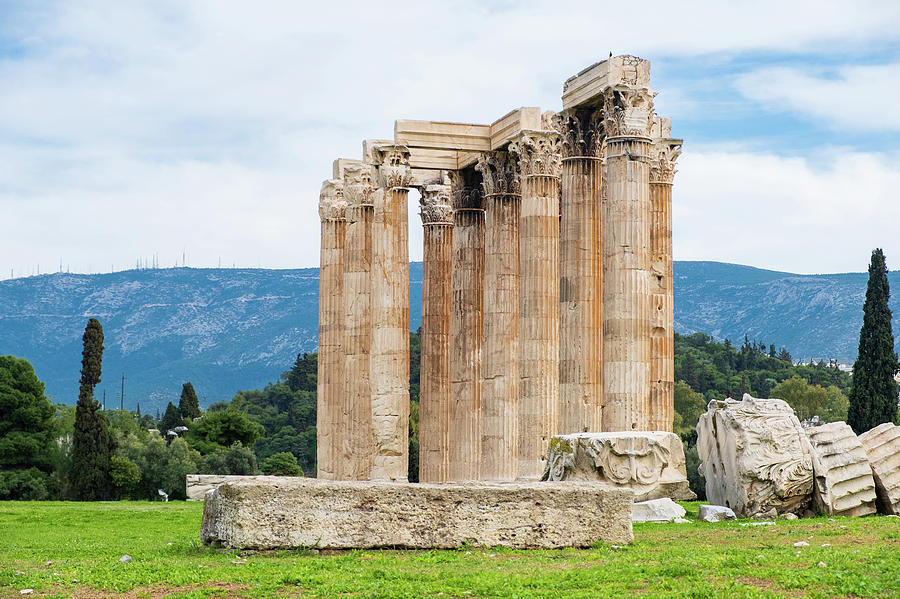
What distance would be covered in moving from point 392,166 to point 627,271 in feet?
40.8

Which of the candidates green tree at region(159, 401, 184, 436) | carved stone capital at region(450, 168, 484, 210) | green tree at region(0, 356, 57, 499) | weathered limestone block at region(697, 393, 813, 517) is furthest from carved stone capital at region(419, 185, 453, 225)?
green tree at region(159, 401, 184, 436)

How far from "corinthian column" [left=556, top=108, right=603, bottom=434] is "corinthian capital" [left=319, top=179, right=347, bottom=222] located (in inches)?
566

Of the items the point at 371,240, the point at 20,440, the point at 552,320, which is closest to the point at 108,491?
the point at 20,440

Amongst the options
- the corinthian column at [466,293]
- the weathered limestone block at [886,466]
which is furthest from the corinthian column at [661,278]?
the weathered limestone block at [886,466]

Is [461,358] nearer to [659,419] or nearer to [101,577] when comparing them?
[659,419]

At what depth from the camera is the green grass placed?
16391mm

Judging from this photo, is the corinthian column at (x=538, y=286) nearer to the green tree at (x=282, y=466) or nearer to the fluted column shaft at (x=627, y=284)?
the fluted column shaft at (x=627, y=284)

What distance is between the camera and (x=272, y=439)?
119m

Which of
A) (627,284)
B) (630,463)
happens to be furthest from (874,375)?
(630,463)

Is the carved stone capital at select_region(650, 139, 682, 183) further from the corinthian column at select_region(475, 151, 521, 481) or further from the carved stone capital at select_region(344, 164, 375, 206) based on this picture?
the carved stone capital at select_region(344, 164, 375, 206)

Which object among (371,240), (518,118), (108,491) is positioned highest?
(518,118)

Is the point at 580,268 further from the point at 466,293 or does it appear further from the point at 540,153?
the point at 466,293

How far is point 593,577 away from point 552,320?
2402cm

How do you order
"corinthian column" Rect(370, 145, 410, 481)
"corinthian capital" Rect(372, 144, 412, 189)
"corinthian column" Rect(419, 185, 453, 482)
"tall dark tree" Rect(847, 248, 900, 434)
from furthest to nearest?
"tall dark tree" Rect(847, 248, 900, 434) → "corinthian column" Rect(419, 185, 453, 482) → "corinthian capital" Rect(372, 144, 412, 189) → "corinthian column" Rect(370, 145, 410, 481)
